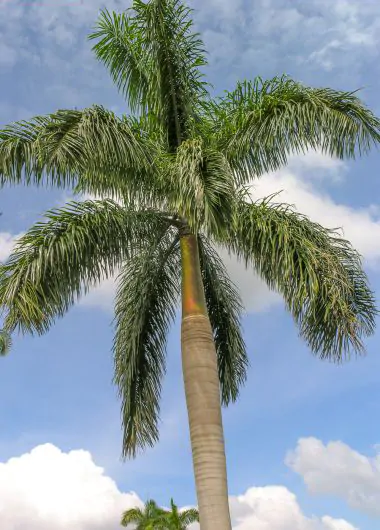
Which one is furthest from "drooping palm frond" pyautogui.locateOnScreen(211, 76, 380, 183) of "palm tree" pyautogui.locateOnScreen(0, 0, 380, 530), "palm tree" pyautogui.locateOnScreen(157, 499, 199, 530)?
"palm tree" pyautogui.locateOnScreen(157, 499, 199, 530)

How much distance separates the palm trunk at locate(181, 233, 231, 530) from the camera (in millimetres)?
9031

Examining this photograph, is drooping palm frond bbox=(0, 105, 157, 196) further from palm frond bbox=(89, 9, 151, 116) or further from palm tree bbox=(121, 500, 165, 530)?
palm tree bbox=(121, 500, 165, 530)

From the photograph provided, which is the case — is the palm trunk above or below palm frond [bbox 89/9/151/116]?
below

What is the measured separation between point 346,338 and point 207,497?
3.26 m

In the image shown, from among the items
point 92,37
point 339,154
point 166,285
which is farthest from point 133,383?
point 92,37

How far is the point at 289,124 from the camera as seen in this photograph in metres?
10.4

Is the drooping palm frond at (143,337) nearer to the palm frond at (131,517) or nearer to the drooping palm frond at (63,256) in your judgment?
the drooping palm frond at (63,256)

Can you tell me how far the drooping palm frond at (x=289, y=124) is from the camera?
1045 cm

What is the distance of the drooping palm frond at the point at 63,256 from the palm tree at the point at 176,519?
24.6m

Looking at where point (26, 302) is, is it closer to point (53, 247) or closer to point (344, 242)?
point (53, 247)

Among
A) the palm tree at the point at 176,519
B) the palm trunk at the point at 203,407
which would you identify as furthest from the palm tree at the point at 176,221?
the palm tree at the point at 176,519

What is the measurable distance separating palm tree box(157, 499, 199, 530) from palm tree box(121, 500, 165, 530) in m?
0.40

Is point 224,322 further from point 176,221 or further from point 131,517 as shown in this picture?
point 131,517

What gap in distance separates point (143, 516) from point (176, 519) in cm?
226
